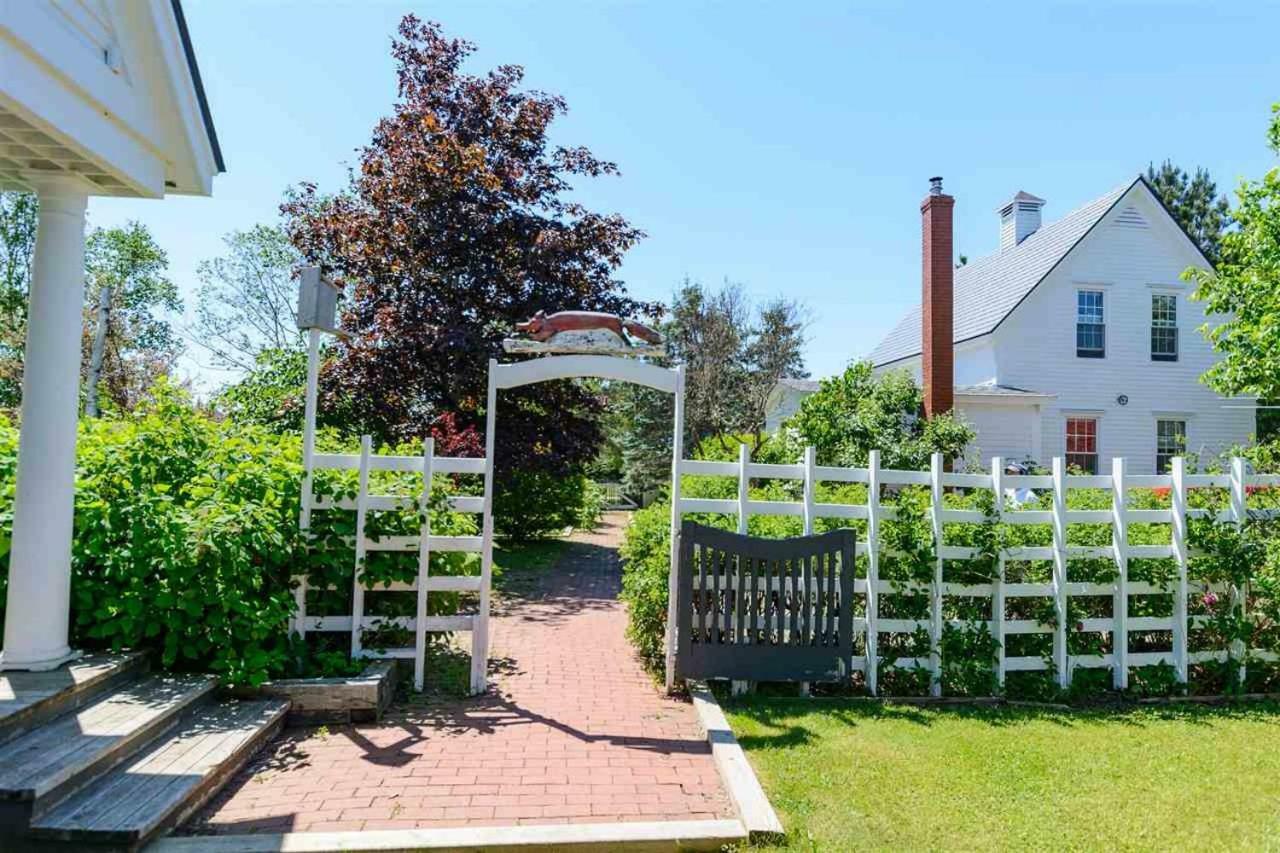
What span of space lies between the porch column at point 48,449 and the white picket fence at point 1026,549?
3.75 m

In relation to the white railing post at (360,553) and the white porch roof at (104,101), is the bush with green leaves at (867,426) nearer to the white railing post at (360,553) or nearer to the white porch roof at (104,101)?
the white railing post at (360,553)

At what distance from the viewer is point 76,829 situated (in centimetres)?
279

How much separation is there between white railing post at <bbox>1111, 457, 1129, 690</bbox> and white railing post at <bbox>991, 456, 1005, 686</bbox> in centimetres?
90

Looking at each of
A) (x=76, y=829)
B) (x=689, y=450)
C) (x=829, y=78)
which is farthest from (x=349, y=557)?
(x=689, y=450)

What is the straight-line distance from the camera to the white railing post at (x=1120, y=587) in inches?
209

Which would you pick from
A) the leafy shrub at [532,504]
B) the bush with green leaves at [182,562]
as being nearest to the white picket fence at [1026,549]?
the bush with green leaves at [182,562]

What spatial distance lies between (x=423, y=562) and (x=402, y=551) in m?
0.20

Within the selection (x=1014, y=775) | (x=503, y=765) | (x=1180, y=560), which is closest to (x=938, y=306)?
(x=1180, y=560)

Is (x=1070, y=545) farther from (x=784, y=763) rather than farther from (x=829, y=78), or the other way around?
(x=829, y=78)

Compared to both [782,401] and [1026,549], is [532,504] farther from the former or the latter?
[782,401]

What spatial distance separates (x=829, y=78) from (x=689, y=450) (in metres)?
15.4

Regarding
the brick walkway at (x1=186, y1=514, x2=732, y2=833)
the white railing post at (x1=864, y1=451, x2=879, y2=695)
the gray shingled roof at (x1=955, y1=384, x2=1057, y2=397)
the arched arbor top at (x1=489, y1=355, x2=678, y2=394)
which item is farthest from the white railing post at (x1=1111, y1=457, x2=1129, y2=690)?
the gray shingled roof at (x1=955, y1=384, x2=1057, y2=397)

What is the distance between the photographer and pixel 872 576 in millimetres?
5129

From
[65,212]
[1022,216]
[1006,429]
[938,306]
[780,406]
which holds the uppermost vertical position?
[1022,216]
